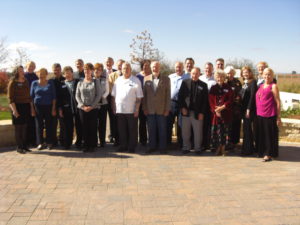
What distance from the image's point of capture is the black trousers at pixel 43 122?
6693 mm

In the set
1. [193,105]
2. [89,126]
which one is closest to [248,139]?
[193,105]

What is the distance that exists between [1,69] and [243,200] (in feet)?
73.9

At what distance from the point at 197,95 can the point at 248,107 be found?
1121 millimetres

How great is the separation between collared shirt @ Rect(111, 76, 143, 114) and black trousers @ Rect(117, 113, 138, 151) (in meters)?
0.16

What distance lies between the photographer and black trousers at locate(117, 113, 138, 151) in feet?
21.7

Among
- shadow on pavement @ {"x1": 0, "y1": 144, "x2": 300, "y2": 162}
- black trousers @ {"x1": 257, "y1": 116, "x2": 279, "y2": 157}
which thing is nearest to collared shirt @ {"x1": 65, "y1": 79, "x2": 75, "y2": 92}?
shadow on pavement @ {"x1": 0, "y1": 144, "x2": 300, "y2": 162}

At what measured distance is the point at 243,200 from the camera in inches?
161

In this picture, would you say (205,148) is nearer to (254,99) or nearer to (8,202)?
(254,99)

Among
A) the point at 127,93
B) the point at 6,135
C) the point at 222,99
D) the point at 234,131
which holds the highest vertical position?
the point at 127,93

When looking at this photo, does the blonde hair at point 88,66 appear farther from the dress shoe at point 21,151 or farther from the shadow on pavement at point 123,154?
the dress shoe at point 21,151

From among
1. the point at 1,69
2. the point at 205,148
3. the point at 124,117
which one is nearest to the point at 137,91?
the point at 124,117

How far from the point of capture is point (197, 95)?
6.37 meters

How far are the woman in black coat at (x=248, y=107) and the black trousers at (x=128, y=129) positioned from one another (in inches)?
95.5

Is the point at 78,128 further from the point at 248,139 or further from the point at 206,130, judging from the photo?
the point at 248,139
